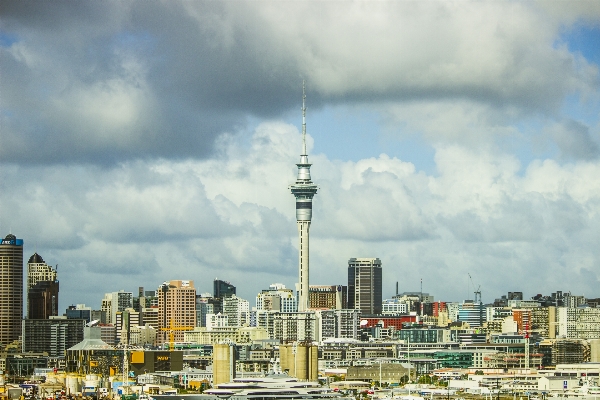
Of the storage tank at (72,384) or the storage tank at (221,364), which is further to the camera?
the storage tank at (72,384)

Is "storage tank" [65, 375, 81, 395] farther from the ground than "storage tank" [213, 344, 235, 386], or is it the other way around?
"storage tank" [213, 344, 235, 386]

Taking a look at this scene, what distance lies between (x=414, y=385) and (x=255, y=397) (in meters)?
49.8

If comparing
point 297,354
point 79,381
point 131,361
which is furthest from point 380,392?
point 131,361

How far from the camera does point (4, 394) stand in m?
139

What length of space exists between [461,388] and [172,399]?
49.5 metres

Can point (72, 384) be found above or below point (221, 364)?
below

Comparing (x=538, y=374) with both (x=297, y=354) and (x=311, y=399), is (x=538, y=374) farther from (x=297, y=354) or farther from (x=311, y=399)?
(x=311, y=399)

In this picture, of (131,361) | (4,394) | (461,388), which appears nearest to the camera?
(4,394)

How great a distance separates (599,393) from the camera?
144750 millimetres

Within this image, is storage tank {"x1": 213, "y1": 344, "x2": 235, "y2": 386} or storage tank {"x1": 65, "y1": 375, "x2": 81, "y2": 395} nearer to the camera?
storage tank {"x1": 213, "y1": 344, "x2": 235, "y2": 386}

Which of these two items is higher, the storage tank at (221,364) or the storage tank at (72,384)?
the storage tank at (221,364)

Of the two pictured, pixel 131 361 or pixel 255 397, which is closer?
pixel 255 397

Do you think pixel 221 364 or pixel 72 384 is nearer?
pixel 221 364

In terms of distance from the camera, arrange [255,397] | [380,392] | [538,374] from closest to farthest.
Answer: [255,397], [380,392], [538,374]
